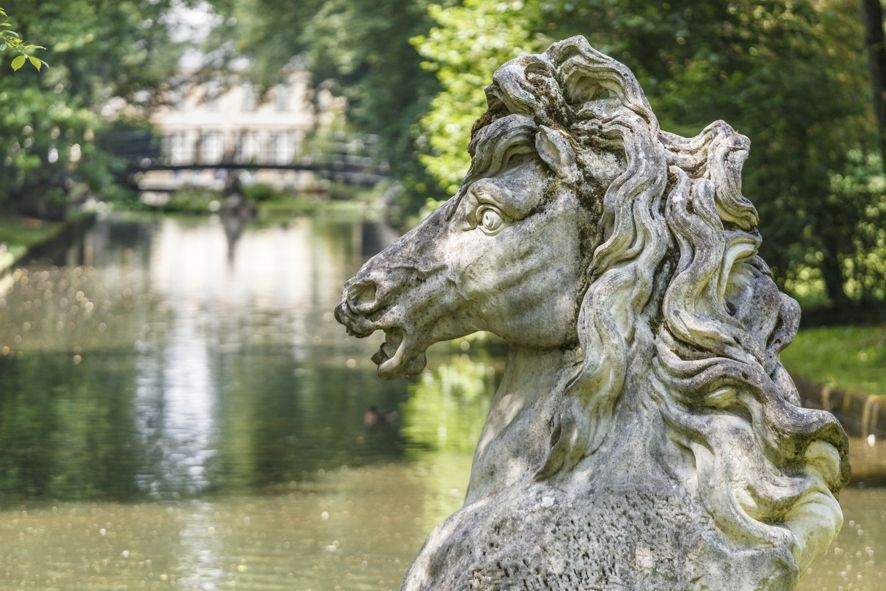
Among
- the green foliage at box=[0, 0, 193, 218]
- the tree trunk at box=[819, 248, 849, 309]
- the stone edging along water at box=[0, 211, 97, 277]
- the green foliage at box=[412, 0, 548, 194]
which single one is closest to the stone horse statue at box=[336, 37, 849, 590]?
the green foliage at box=[412, 0, 548, 194]

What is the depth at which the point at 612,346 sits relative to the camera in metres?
3.29

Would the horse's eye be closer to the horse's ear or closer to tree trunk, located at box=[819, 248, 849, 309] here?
the horse's ear

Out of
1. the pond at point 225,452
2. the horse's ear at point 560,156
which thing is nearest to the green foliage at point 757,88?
the pond at point 225,452

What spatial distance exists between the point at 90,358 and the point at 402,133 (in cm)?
1835

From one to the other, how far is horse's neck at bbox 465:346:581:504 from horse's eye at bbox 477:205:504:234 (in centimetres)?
29

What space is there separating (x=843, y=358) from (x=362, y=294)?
13183 mm

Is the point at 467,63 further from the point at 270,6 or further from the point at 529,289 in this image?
the point at 270,6

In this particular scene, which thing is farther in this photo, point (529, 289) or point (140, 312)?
point (140, 312)

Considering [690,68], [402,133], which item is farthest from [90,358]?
[402,133]

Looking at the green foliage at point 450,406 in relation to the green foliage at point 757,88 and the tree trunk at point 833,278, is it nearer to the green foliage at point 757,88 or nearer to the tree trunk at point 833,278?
the green foliage at point 757,88

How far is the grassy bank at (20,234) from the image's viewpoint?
3453cm

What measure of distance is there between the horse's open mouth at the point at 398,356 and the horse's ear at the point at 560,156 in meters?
0.50

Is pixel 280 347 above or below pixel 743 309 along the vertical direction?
below

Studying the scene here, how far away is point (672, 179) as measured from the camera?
3457 millimetres
